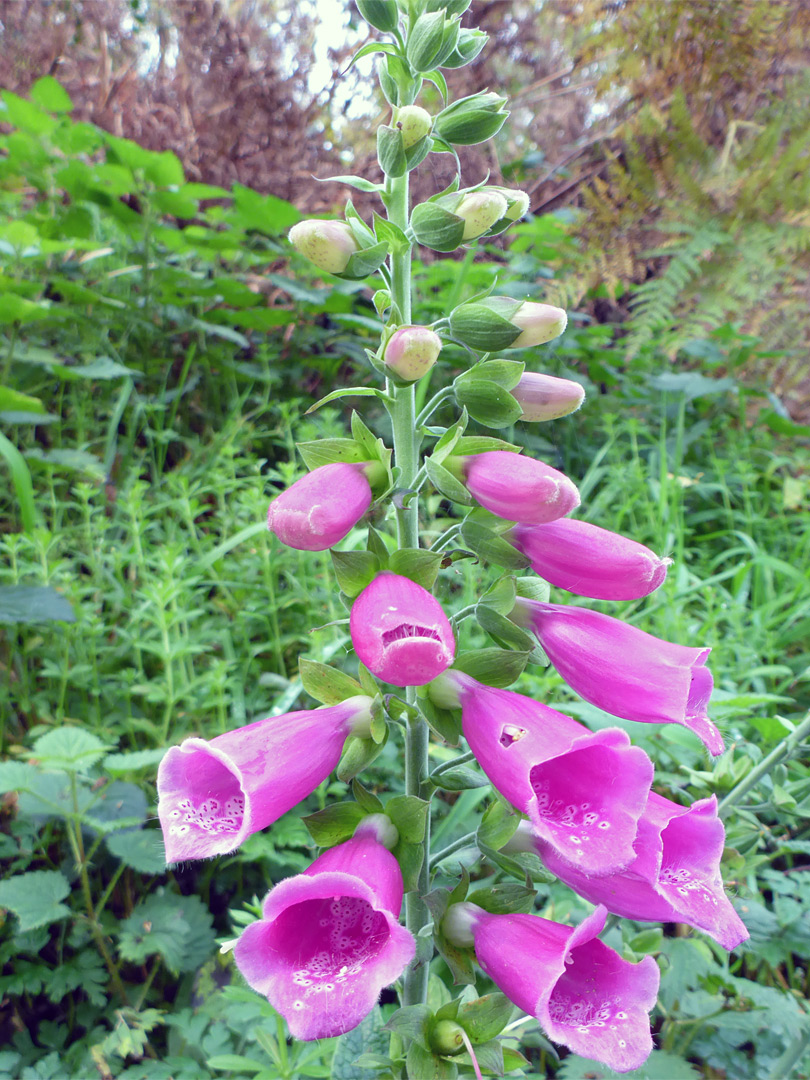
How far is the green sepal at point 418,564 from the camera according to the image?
709 millimetres

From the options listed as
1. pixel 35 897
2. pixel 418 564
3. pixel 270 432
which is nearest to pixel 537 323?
pixel 418 564

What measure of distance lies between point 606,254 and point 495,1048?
307cm

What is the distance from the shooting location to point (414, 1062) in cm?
71

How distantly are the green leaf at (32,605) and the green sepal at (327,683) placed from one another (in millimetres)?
868

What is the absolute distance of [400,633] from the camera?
663 mm

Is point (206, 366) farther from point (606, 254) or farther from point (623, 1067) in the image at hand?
point (623, 1067)

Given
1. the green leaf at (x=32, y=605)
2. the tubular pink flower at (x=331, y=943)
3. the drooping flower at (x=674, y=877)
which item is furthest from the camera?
the green leaf at (x=32, y=605)

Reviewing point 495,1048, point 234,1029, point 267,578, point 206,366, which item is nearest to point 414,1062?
point 495,1048

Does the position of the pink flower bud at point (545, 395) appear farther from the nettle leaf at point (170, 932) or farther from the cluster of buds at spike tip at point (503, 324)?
the nettle leaf at point (170, 932)

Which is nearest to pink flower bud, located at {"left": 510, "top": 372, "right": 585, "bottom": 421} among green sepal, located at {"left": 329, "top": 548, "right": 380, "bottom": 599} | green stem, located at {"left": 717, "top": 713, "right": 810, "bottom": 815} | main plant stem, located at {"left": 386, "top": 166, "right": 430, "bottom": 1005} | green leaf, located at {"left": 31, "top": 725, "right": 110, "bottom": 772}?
main plant stem, located at {"left": 386, "top": 166, "right": 430, "bottom": 1005}

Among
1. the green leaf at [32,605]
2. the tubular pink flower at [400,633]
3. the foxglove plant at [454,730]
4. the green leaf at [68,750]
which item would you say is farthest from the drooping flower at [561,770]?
the green leaf at [32,605]

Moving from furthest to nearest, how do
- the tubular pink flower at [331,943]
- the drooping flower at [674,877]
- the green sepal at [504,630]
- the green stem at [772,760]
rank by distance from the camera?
the green stem at [772,760], the green sepal at [504,630], the drooping flower at [674,877], the tubular pink flower at [331,943]

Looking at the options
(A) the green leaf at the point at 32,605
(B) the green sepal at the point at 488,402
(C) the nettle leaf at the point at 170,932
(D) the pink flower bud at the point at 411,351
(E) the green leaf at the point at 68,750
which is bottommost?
(C) the nettle leaf at the point at 170,932

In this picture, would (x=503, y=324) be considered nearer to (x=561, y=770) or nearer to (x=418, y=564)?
(x=418, y=564)
